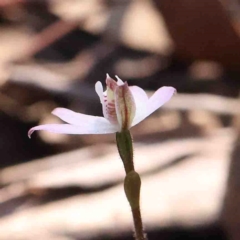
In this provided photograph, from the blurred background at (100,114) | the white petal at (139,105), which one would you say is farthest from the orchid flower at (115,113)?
the blurred background at (100,114)

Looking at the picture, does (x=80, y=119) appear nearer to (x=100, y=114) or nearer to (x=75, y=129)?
(x=75, y=129)

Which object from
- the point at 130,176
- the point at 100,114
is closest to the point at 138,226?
the point at 130,176

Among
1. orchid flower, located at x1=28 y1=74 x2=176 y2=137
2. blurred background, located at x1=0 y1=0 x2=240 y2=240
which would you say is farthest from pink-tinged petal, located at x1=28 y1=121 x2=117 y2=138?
blurred background, located at x1=0 y1=0 x2=240 y2=240

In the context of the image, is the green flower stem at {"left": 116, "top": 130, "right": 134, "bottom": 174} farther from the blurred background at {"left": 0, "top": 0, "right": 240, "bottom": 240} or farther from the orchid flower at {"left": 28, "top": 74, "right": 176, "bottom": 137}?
the blurred background at {"left": 0, "top": 0, "right": 240, "bottom": 240}

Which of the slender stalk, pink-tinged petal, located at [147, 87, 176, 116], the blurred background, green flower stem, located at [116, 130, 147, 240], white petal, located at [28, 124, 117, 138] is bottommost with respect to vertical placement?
the slender stalk

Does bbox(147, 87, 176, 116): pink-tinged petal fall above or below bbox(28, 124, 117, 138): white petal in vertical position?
above

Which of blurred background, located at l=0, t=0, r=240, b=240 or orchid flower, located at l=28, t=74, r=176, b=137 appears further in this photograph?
blurred background, located at l=0, t=0, r=240, b=240

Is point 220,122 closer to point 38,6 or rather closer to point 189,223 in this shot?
point 189,223
